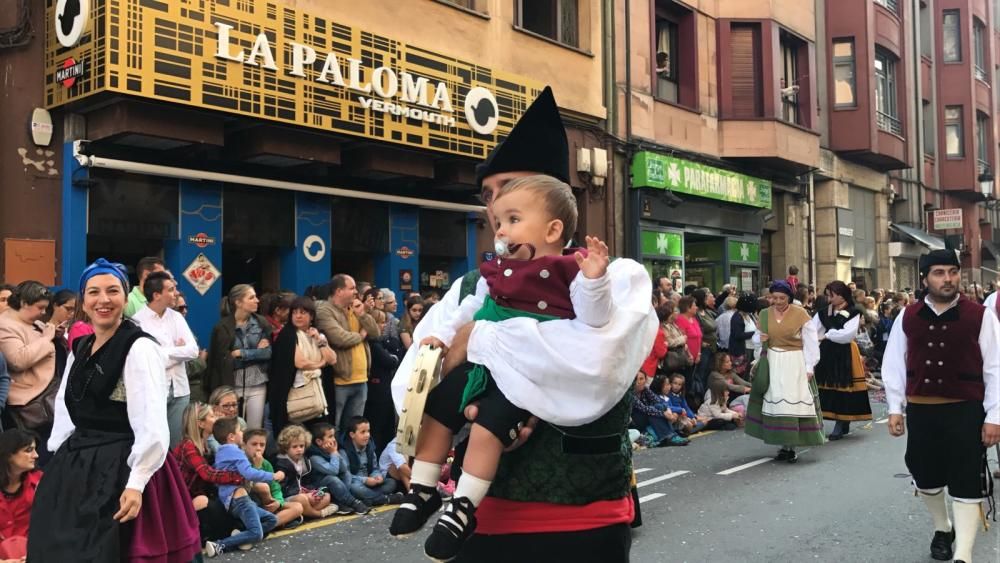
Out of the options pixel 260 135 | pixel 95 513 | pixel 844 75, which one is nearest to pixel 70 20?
pixel 260 135

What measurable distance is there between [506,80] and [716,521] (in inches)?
350

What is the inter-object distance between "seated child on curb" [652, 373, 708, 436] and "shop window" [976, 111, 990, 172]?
93.6 ft

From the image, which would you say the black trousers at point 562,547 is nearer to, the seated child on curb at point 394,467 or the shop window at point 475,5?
the seated child on curb at point 394,467

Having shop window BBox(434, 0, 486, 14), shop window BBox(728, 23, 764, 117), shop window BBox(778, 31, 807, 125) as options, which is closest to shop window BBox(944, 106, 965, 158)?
shop window BBox(778, 31, 807, 125)

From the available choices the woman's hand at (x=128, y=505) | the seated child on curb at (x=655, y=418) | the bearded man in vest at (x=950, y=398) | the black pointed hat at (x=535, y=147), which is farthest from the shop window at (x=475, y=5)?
the black pointed hat at (x=535, y=147)

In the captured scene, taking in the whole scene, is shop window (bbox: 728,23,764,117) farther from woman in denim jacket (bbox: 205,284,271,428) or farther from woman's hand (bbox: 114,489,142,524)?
woman's hand (bbox: 114,489,142,524)

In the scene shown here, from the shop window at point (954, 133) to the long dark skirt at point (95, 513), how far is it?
35341mm

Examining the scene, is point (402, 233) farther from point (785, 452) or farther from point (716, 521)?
point (716, 521)

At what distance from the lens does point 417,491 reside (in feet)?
8.02

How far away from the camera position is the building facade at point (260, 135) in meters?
9.27

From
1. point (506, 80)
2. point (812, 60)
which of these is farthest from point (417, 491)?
point (812, 60)

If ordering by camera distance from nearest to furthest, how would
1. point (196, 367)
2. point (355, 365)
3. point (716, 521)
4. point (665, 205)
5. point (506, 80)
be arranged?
point (716, 521) < point (196, 367) < point (355, 365) < point (506, 80) < point (665, 205)

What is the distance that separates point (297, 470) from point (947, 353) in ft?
16.9

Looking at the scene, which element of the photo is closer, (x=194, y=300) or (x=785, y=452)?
(x=785, y=452)
